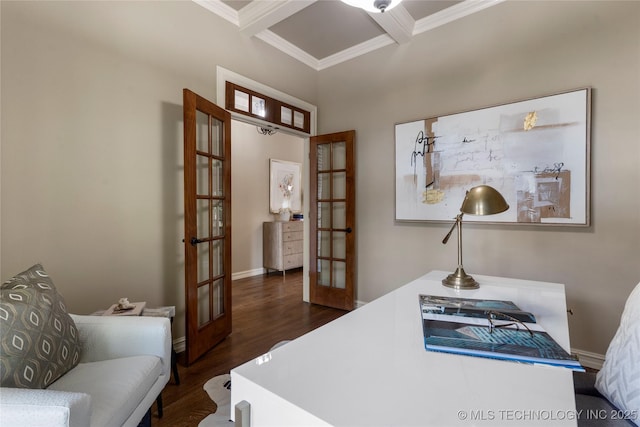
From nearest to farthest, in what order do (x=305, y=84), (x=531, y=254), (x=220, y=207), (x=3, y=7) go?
(x=3, y=7), (x=531, y=254), (x=220, y=207), (x=305, y=84)

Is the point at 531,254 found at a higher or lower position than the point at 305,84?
lower

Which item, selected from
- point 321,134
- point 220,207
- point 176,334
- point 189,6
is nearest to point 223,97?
point 189,6

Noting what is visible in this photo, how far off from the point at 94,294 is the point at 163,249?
19.9 inches

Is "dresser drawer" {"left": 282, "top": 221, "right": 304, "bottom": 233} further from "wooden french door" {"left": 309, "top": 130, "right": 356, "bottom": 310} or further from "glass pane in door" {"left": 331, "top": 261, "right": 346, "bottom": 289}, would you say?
"glass pane in door" {"left": 331, "top": 261, "right": 346, "bottom": 289}

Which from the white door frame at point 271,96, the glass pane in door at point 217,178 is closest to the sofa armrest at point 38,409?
the glass pane in door at point 217,178

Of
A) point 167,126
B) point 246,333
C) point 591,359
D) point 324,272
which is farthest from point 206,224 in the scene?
point 591,359

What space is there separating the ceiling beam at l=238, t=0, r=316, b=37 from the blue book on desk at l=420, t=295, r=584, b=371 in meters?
2.46

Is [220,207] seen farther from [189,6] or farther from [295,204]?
[295,204]

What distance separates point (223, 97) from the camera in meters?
2.73

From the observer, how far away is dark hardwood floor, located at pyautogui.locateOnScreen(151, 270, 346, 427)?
174 cm

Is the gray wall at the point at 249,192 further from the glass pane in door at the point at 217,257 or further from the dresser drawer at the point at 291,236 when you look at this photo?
the glass pane in door at the point at 217,257

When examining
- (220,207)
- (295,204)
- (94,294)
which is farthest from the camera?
(295,204)

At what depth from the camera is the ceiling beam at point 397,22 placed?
2572 millimetres

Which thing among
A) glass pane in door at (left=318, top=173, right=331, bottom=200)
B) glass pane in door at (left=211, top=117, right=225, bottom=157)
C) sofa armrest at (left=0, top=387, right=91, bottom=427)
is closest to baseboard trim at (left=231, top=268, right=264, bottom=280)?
glass pane in door at (left=318, top=173, right=331, bottom=200)
